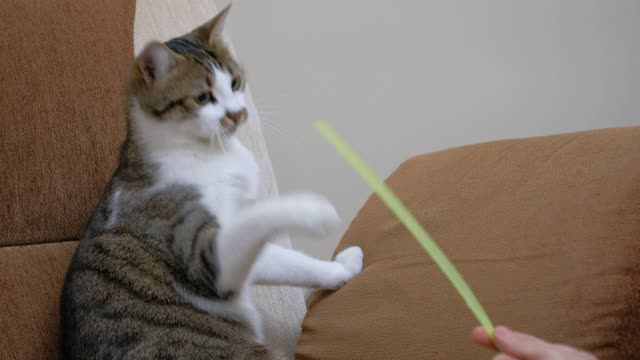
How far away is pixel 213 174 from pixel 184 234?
0.13 metres

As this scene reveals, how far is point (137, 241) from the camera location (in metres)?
0.89

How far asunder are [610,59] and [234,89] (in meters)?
1.25

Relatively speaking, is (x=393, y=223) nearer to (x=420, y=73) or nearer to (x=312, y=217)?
(x=312, y=217)

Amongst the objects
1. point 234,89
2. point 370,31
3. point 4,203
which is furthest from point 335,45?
point 4,203

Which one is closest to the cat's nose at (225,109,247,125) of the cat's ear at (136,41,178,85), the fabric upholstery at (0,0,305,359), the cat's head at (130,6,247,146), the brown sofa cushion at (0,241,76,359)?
the cat's head at (130,6,247,146)

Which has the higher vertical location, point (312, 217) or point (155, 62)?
point (155, 62)

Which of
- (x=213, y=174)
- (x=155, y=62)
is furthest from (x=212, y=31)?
(x=213, y=174)

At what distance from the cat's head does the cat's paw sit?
0.29m

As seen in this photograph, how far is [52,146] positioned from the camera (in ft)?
3.24

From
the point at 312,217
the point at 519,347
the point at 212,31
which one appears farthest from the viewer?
the point at 212,31

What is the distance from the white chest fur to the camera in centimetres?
92

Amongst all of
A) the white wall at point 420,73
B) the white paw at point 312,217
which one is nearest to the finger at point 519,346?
the white paw at point 312,217

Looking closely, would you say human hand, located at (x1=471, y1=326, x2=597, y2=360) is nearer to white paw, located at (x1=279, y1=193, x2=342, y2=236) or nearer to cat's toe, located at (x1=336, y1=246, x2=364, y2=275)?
white paw, located at (x1=279, y1=193, x2=342, y2=236)

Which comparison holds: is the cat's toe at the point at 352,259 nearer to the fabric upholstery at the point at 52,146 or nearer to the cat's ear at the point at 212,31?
the fabric upholstery at the point at 52,146
